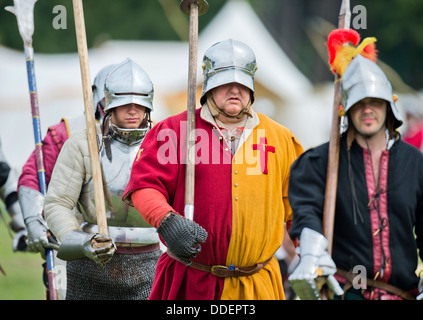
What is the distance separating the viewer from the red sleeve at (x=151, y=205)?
4.30m

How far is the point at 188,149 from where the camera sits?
452 centimetres

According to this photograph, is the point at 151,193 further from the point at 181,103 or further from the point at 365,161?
the point at 181,103

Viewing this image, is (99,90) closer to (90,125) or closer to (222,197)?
(90,125)

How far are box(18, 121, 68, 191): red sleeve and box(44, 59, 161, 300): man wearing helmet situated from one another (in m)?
0.50

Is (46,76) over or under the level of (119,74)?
over

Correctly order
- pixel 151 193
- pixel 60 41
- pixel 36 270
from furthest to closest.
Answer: pixel 60 41 → pixel 36 270 → pixel 151 193

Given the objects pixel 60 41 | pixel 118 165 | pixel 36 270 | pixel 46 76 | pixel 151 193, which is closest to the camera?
pixel 151 193

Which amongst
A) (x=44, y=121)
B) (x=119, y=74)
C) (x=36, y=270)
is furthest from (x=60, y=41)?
(x=119, y=74)

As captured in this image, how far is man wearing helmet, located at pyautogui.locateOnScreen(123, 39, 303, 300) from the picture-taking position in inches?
176

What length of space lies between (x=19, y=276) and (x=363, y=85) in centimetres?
632

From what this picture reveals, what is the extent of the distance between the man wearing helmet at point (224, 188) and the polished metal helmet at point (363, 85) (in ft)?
2.01

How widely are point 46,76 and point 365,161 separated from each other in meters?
14.6

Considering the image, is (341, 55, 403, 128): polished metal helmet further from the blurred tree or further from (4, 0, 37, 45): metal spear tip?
the blurred tree

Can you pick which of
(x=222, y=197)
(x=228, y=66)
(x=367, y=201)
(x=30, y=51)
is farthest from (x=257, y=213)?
(x=30, y=51)
